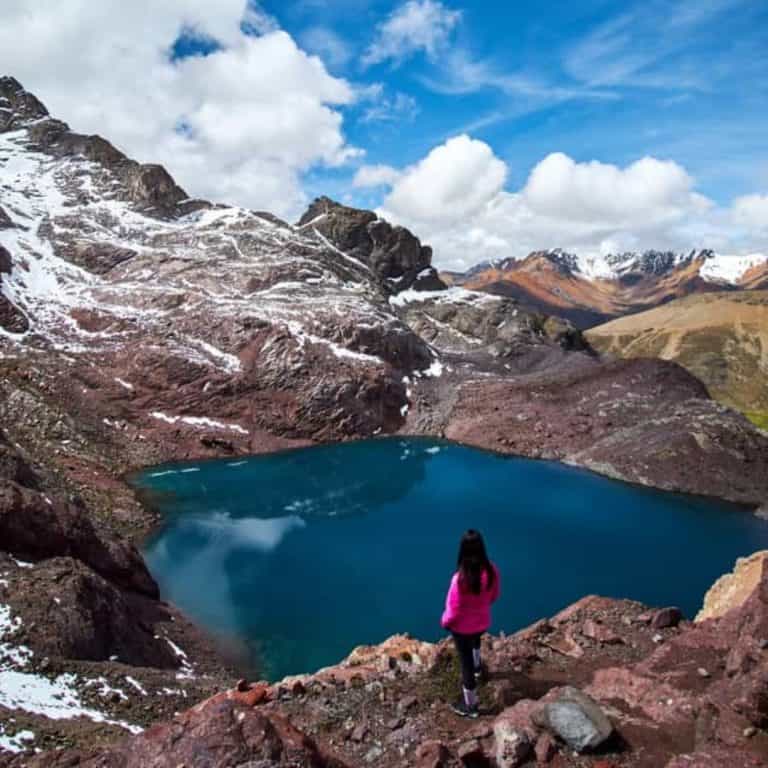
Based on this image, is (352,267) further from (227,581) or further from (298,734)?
(298,734)

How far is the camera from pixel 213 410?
6406 centimetres

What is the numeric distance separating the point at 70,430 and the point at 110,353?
1765 centimetres

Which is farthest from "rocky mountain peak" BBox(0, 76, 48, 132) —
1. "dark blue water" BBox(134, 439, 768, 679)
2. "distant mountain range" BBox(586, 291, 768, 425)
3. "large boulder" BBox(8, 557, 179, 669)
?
"distant mountain range" BBox(586, 291, 768, 425)

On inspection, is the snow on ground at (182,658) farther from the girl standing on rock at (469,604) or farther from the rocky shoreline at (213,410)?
the girl standing on rock at (469,604)

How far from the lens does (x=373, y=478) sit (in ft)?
181

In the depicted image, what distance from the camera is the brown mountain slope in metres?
136

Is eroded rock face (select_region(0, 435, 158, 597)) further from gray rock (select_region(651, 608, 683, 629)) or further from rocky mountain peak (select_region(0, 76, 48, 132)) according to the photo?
rocky mountain peak (select_region(0, 76, 48, 132))

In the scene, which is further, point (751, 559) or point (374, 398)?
point (374, 398)

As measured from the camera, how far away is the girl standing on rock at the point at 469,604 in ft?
33.2

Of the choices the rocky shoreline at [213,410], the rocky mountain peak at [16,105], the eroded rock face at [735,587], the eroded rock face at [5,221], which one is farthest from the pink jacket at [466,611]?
the rocky mountain peak at [16,105]

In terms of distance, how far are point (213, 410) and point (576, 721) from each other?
59567 millimetres

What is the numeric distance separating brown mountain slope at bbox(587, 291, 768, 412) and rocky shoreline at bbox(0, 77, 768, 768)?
38.0m

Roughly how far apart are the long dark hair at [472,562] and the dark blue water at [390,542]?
1654cm

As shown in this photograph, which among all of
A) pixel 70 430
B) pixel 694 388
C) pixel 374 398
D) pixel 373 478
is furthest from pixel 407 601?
pixel 694 388
